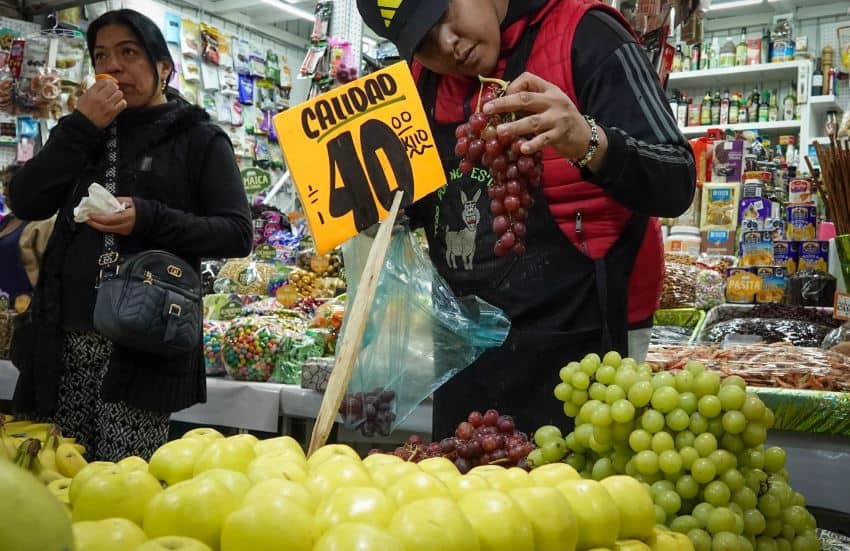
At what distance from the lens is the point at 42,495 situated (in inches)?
16.6

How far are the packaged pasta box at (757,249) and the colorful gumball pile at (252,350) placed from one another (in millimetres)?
2219

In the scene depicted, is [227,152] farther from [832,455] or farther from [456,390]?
[832,455]

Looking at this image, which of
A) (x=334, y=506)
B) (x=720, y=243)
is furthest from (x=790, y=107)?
(x=334, y=506)

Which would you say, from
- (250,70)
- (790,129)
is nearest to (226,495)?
(790,129)

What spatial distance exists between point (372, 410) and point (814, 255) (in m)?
2.76

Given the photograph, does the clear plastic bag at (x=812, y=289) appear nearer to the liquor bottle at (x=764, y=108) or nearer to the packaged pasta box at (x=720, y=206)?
the packaged pasta box at (x=720, y=206)

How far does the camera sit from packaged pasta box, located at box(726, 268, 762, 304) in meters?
3.52

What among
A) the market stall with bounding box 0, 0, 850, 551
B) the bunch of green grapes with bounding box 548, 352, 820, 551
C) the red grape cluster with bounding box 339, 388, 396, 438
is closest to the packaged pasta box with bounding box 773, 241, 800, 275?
the market stall with bounding box 0, 0, 850, 551

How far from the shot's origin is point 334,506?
659 mm

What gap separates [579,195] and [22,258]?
282cm

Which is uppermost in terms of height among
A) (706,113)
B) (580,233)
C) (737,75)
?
(737,75)

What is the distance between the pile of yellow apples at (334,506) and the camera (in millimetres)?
612

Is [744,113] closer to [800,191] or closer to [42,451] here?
[800,191]

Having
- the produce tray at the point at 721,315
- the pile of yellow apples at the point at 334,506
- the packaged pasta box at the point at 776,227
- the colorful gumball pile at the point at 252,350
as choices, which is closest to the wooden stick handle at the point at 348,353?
the pile of yellow apples at the point at 334,506
